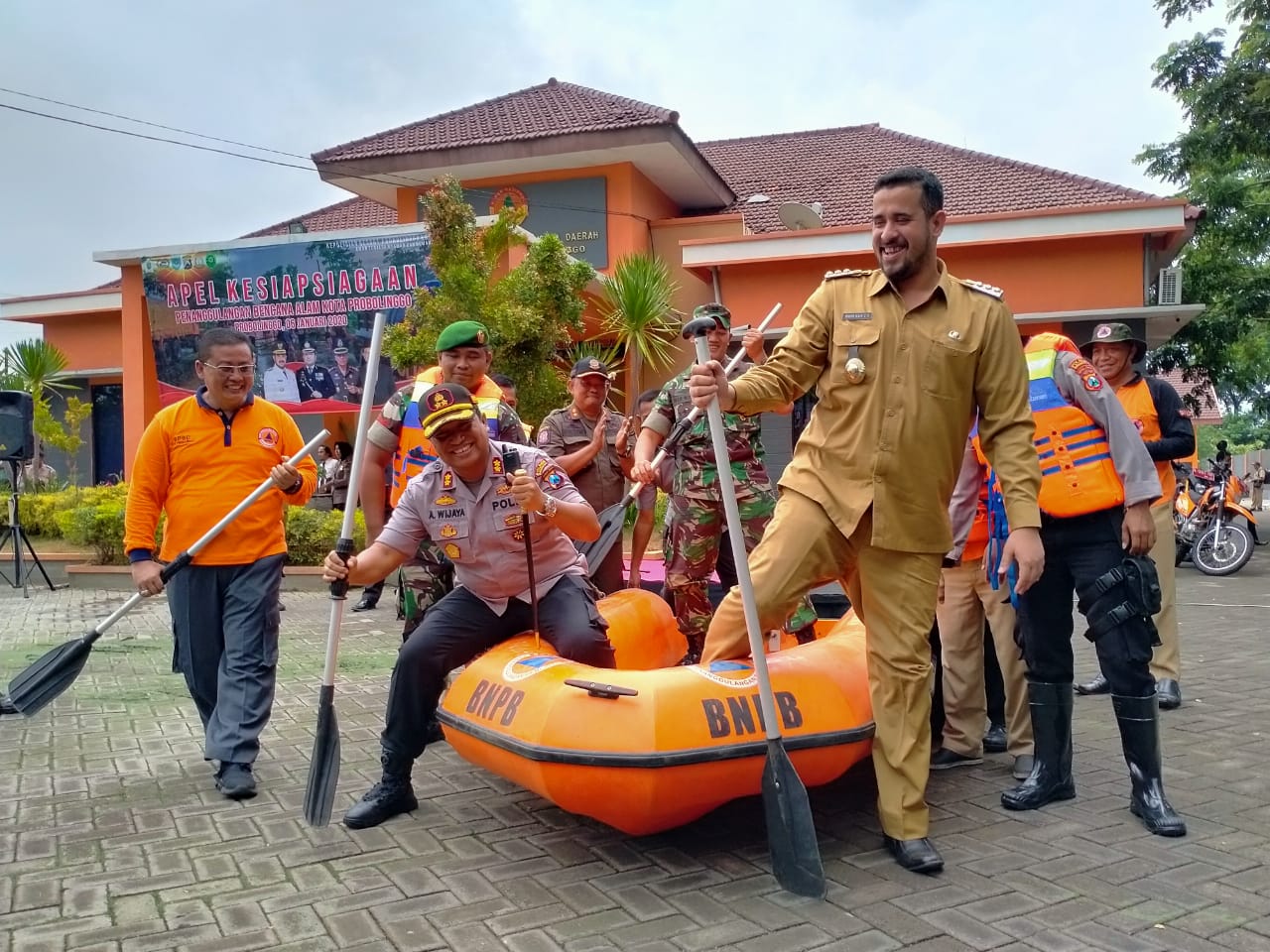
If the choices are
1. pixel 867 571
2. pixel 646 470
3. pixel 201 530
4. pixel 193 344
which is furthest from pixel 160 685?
pixel 193 344

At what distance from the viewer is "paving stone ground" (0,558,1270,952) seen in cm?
289

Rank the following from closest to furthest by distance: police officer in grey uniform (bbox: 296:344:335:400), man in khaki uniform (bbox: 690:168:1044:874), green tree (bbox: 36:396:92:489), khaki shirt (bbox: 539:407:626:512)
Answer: man in khaki uniform (bbox: 690:168:1044:874) → khaki shirt (bbox: 539:407:626:512) → police officer in grey uniform (bbox: 296:344:335:400) → green tree (bbox: 36:396:92:489)

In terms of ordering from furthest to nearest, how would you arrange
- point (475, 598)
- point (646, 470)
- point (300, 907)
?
point (646, 470), point (475, 598), point (300, 907)

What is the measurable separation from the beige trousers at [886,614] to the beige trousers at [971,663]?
1.06m

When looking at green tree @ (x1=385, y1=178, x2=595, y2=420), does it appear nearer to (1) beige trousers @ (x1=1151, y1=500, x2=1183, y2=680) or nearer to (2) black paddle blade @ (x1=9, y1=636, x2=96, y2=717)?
(2) black paddle blade @ (x1=9, y1=636, x2=96, y2=717)

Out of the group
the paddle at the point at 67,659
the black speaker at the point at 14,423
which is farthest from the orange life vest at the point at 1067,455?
the black speaker at the point at 14,423

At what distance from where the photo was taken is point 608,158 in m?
15.4

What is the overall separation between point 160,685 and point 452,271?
5163mm

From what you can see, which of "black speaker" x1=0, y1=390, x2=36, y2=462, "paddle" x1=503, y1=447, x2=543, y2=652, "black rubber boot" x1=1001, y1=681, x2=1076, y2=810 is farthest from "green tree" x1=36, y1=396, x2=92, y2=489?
"black rubber boot" x1=1001, y1=681, x2=1076, y2=810

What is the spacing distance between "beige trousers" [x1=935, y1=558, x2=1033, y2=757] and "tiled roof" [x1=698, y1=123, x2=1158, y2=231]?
11.3m

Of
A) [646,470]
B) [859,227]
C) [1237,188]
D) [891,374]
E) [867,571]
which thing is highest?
[1237,188]

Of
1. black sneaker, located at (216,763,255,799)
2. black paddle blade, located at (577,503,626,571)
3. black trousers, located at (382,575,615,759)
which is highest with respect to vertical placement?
black paddle blade, located at (577,503,626,571)

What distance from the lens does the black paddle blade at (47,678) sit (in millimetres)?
4305

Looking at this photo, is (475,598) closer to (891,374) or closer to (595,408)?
(891,374)
